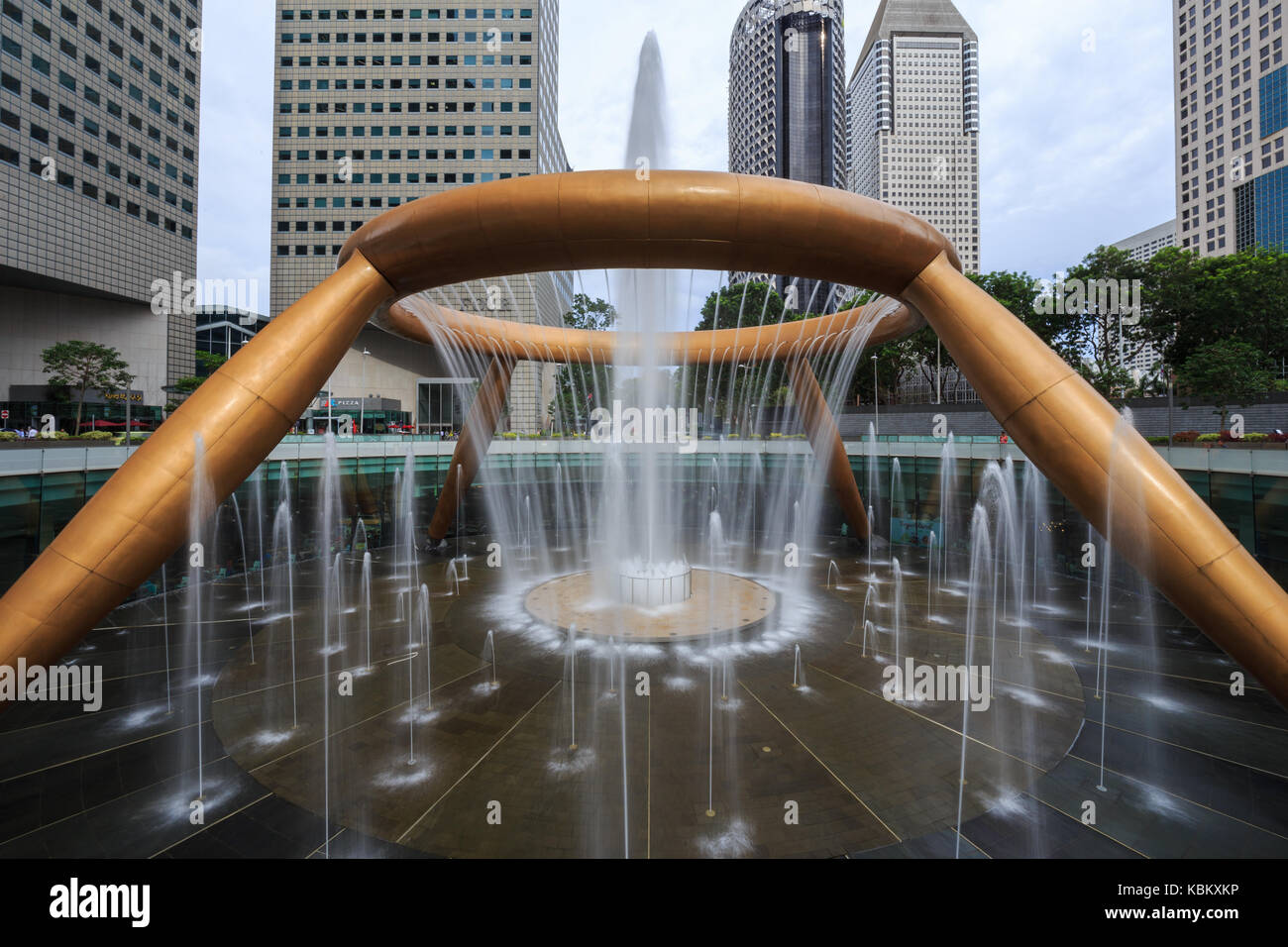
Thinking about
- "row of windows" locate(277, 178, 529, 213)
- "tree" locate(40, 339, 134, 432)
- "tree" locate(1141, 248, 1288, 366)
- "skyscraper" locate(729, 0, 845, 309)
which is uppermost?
"skyscraper" locate(729, 0, 845, 309)

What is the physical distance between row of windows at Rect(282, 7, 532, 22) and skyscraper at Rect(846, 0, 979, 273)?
→ 383 ft

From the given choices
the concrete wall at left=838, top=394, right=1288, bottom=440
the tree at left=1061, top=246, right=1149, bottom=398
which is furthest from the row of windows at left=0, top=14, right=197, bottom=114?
the tree at left=1061, top=246, right=1149, bottom=398

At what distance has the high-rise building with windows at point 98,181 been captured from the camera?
109 ft

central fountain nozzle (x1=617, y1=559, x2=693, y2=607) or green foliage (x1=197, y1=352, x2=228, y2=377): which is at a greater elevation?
green foliage (x1=197, y1=352, x2=228, y2=377)

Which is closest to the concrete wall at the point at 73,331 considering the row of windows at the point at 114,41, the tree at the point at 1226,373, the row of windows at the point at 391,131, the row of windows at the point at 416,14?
the row of windows at the point at 114,41

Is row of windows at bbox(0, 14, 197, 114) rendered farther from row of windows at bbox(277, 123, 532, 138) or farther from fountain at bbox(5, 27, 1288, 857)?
fountain at bbox(5, 27, 1288, 857)

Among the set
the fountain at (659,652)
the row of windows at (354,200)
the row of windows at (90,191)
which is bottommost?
the fountain at (659,652)

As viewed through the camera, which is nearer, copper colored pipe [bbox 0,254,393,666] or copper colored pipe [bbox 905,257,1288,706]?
copper colored pipe [bbox 905,257,1288,706]

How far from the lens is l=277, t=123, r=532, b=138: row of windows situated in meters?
49.7

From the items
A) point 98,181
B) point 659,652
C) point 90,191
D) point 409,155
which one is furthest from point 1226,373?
point 98,181

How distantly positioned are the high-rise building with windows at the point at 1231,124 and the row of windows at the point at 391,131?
267 ft

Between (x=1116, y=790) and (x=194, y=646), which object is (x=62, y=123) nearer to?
(x=194, y=646)

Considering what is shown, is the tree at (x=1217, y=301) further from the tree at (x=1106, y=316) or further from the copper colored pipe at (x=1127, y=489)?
the copper colored pipe at (x=1127, y=489)

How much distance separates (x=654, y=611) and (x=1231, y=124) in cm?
10640
